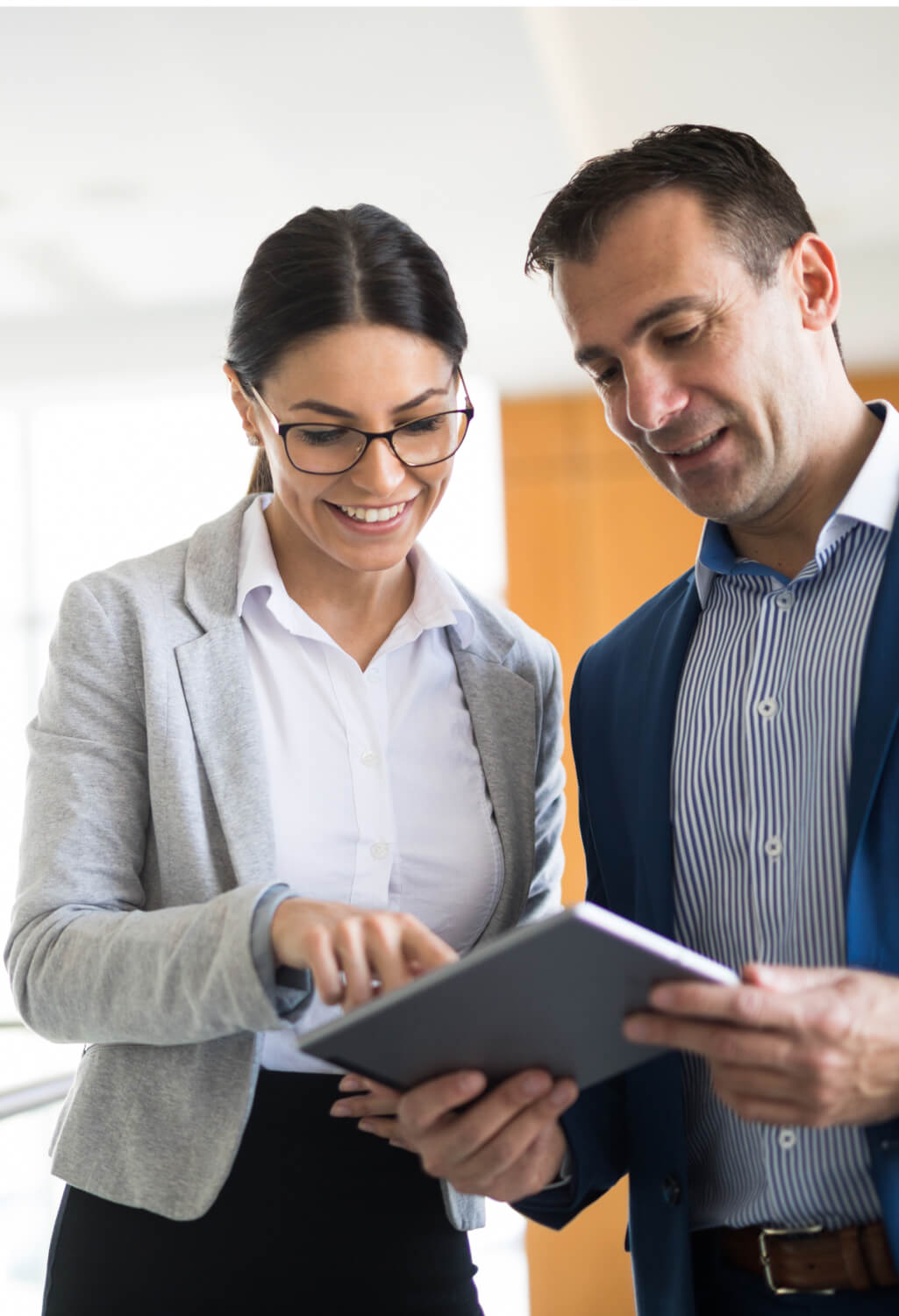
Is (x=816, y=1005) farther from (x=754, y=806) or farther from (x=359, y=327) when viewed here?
(x=359, y=327)

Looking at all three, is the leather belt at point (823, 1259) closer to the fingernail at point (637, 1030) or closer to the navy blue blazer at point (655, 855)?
the navy blue blazer at point (655, 855)

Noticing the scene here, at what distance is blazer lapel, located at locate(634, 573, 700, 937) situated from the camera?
1.52m

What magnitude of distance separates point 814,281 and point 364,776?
814 mm

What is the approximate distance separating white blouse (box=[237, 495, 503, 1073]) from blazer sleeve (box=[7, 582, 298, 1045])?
0.16 meters

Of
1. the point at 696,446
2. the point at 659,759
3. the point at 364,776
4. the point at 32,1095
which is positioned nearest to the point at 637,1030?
the point at 659,759

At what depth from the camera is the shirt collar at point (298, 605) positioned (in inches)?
68.4

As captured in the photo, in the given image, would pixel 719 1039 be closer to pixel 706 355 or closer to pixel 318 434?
pixel 706 355

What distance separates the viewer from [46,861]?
1.52 meters

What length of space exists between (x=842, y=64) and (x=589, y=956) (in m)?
4.86

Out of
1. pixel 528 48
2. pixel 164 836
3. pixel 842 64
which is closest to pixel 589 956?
pixel 164 836

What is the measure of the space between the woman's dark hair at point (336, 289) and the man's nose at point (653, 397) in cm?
29

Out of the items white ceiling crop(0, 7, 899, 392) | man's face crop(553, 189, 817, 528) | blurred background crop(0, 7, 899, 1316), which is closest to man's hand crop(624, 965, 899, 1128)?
man's face crop(553, 189, 817, 528)

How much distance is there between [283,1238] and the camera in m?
1.58

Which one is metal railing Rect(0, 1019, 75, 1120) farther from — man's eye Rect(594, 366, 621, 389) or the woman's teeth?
man's eye Rect(594, 366, 621, 389)
